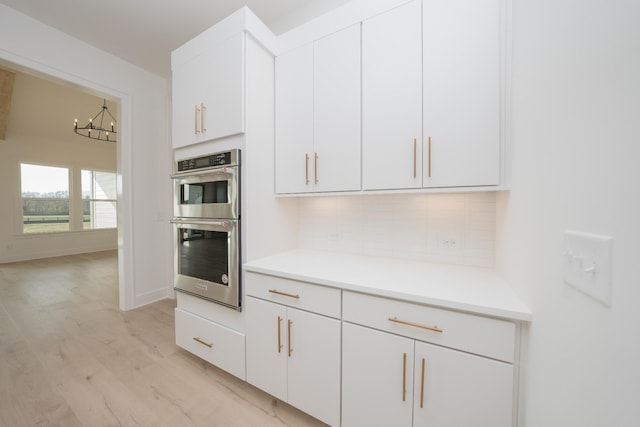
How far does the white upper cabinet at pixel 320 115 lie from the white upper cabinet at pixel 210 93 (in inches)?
12.5

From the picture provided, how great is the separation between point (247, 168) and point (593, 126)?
151cm

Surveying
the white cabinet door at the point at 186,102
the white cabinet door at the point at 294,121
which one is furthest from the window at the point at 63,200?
the white cabinet door at the point at 294,121

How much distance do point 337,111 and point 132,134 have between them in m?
2.70

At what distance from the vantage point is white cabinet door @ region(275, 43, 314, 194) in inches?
64.7

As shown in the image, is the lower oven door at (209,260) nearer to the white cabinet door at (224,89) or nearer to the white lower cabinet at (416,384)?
Result: the white cabinet door at (224,89)

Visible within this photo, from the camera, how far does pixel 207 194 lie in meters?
1.73

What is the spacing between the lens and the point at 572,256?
59 centimetres

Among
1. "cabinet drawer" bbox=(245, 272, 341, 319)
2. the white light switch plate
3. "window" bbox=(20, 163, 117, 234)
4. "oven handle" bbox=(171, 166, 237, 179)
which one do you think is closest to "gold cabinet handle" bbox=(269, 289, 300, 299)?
"cabinet drawer" bbox=(245, 272, 341, 319)

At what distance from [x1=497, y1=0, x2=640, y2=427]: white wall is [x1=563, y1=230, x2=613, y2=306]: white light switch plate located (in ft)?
0.06

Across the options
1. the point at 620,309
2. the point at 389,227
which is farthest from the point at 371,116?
the point at 620,309

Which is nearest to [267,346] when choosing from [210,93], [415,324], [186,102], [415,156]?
[415,324]

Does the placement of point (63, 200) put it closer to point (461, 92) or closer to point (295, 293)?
point (295, 293)

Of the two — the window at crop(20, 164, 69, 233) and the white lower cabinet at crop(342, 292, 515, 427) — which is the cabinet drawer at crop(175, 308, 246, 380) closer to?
the white lower cabinet at crop(342, 292, 515, 427)

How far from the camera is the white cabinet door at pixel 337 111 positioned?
148cm
